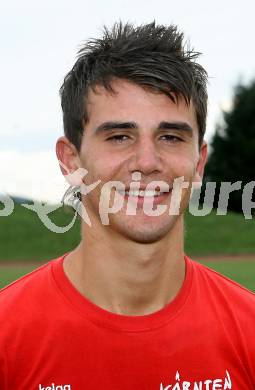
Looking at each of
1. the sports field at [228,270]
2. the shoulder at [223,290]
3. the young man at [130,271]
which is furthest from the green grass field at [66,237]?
the young man at [130,271]

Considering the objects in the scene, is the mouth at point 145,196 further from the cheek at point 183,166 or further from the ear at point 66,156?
the ear at point 66,156

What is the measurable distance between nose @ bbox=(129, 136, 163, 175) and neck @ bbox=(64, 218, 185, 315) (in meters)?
0.52

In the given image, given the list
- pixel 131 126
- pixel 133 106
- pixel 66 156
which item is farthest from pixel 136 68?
pixel 66 156

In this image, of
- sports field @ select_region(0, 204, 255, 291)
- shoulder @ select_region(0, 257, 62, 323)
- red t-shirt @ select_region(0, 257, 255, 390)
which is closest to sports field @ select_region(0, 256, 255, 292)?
sports field @ select_region(0, 204, 255, 291)

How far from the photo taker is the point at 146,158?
12.8 ft

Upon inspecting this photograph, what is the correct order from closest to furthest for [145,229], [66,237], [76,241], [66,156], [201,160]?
1. [145,229]
2. [66,156]
3. [201,160]
4. [66,237]
5. [76,241]

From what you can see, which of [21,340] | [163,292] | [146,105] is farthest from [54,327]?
[146,105]

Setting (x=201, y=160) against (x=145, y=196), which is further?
(x=201, y=160)

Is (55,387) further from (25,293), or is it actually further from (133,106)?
(133,106)

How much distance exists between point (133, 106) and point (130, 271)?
976 millimetres

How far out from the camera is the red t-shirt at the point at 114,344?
13.4ft

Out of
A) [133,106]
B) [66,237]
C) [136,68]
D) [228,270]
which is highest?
[66,237]

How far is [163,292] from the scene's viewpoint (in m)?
4.36

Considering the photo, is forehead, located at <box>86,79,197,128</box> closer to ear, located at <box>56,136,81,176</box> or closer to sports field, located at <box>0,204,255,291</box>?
ear, located at <box>56,136,81,176</box>
